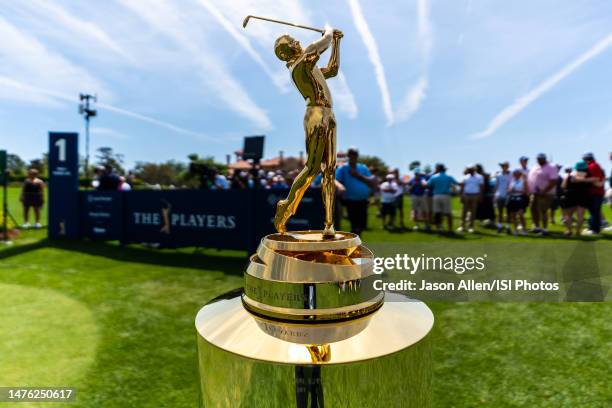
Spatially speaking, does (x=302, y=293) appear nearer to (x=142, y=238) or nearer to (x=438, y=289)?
(x=438, y=289)

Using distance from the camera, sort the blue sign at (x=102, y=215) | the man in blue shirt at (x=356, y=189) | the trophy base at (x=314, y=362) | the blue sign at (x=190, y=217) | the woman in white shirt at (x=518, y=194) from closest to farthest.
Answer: the trophy base at (x=314, y=362), the man in blue shirt at (x=356, y=189), the blue sign at (x=190, y=217), the blue sign at (x=102, y=215), the woman in white shirt at (x=518, y=194)

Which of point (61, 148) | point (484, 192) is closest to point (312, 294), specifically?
point (61, 148)

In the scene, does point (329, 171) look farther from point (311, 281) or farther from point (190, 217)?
point (190, 217)

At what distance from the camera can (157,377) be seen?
2.67 meters

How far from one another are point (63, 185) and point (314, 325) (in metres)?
9.66

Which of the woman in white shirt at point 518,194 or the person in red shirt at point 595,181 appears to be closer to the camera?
the person in red shirt at point 595,181

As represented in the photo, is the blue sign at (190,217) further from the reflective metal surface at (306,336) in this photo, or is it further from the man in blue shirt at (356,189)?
the reflective metal surface at (306,336)

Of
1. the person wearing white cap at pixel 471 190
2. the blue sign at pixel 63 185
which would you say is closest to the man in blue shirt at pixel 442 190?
the person wearing white cap at pixel 471 190

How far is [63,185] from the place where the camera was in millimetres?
8977

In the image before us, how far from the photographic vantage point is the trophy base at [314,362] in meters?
0.84

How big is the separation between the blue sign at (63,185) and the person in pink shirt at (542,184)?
9404mm

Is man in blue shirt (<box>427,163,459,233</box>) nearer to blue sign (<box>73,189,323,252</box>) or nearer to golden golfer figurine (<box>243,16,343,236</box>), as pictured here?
blue sign (<box>73,189,323,252</box>)

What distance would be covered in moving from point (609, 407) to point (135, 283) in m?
4.57

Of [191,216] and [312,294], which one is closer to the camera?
[312,294]
